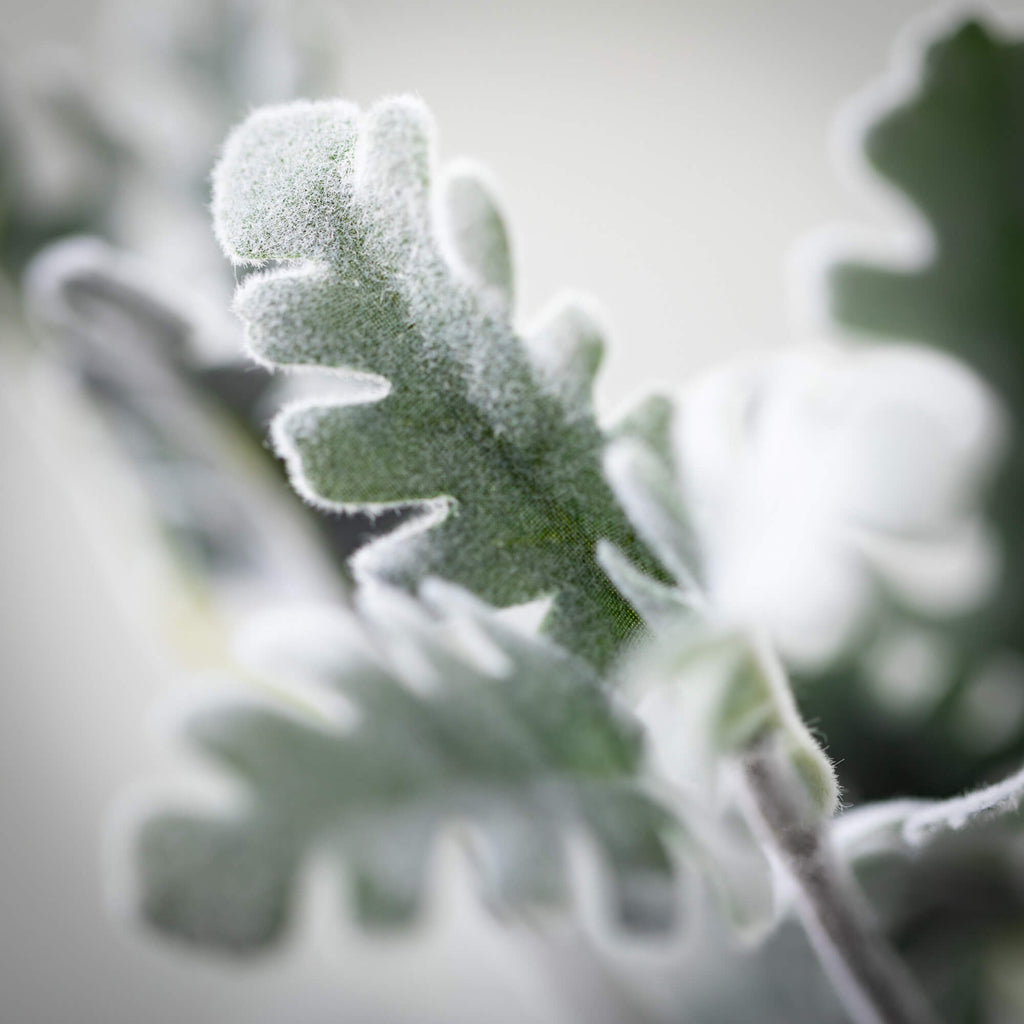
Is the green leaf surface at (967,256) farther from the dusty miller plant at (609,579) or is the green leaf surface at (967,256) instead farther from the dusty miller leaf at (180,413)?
the dusty miller leaf at (180,413)

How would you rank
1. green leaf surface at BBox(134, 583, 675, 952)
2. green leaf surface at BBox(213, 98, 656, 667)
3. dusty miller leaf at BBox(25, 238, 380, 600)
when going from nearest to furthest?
1. green leaf surface at BBox(213, 98, 656, 667)
2. green leaf surface at BBox(134, 583, 675, 952)
3. dusty miller leaf at BBox(25, 238, 380, 600)

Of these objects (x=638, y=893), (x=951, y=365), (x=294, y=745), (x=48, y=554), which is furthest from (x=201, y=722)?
(x=48, y=554)

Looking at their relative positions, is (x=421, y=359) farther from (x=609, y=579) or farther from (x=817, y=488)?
(x=817, y=488)

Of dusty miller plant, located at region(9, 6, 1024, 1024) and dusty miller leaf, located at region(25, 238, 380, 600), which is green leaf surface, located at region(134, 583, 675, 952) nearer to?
dusty miller plant, located at region(9, 6, 1024, 1024)

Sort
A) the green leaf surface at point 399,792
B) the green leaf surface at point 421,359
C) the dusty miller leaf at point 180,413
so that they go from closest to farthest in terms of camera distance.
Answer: the green leaf surface at point 421,359 → the green leaf surface at point 399,792 → the dusty miller leaf at point 180,413

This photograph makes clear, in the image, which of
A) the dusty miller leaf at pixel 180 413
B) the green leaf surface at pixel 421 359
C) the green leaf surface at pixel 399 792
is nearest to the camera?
the green leaf surface at pixel 421 359

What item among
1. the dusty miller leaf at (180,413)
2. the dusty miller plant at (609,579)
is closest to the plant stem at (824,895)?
the dusty miller plant at (609,579)

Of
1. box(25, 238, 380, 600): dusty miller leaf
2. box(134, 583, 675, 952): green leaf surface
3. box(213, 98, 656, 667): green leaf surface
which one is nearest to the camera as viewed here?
box(213, 98, 656, 667): green leaf surface

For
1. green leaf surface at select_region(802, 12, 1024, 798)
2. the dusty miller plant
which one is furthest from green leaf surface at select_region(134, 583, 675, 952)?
green leaf surface at select_region(802, 12, 1024, 798)

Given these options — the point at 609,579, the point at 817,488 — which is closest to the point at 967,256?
the point at 817,488
